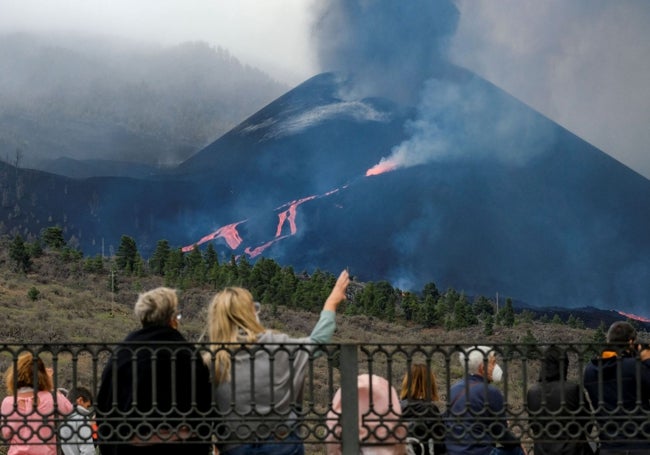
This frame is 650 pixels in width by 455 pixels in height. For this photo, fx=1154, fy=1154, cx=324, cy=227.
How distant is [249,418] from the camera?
20.2ft

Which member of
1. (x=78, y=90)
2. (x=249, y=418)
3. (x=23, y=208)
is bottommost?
(x=249, y=418)

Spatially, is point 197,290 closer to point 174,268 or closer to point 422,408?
point 174,268

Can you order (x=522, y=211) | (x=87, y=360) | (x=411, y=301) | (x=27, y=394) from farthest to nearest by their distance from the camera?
(x=522, y=211) < (x=411, y=301) < (x=87, y=360) < (x=27, y=394)

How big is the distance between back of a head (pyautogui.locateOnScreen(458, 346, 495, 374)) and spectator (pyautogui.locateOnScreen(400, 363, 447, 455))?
0.72ft

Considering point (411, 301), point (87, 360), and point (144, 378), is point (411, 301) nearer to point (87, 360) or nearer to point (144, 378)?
point (87, 360)

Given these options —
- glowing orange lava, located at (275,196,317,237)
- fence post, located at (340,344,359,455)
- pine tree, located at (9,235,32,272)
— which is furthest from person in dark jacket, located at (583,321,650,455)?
glowing orange lava, located at (275,196,317,237)

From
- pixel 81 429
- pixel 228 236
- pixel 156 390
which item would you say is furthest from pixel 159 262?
pixel 156 390

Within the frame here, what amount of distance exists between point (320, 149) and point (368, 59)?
26.6 ft

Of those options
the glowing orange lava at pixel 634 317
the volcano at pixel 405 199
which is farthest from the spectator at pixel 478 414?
the volcano at pixel 405 199

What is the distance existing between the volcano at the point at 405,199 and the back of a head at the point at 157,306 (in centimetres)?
6234

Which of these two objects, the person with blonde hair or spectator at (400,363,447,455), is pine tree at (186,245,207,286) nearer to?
spectator at (400,363,447,455)

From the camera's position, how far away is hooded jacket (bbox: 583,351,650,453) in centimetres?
645

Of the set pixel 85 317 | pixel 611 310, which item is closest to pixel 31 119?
pixel 611 310

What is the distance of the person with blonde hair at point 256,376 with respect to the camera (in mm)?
6070
